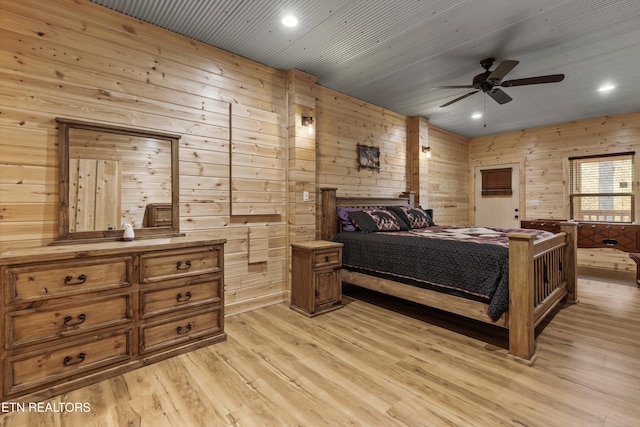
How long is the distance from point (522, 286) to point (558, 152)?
5067 mm

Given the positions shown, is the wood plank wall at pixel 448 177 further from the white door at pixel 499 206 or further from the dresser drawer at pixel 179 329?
the dresser drawer at pixel 179 329

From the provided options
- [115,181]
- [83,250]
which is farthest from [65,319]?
[115,181]

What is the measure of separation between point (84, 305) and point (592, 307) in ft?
15.2

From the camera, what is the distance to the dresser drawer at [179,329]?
213cm

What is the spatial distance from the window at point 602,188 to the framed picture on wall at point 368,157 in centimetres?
392

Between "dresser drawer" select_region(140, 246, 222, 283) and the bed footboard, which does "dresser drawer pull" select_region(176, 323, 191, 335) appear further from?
the bed footboard

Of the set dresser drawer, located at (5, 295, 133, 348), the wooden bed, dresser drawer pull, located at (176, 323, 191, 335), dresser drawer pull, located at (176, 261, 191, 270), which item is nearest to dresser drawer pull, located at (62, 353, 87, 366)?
dresser drawer, located at (5, 295, 133, 348)

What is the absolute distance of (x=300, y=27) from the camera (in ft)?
8.93

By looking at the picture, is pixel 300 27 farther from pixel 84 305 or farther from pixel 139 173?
pixel 84 305

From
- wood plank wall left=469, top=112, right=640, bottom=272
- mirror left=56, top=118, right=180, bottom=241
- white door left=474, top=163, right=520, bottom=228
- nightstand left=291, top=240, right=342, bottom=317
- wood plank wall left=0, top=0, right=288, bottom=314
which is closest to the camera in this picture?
wood plank wall left=0, top=0, right=288, bottom=314

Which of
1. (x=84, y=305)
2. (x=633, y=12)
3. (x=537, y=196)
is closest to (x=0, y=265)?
(x=84, y=305)

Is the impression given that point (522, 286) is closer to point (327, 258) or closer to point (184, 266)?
point (327, 258)

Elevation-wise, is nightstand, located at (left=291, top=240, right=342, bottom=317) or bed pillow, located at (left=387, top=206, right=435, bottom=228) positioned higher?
bed pillow, located at (left=387, top=206, right=435, bottom=228)

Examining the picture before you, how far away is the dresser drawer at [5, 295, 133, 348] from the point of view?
1.69 metres
